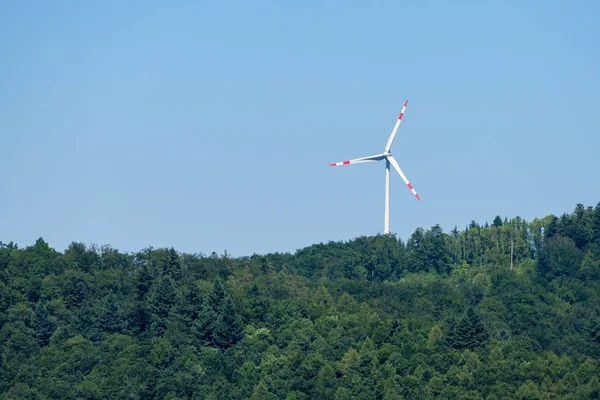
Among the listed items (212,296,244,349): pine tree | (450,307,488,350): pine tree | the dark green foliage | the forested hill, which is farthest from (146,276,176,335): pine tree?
the dark green foliage

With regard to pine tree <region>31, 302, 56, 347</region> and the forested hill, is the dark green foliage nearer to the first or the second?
the forested hill

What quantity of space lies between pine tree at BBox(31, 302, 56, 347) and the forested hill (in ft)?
0.58

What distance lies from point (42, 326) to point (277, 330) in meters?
26.2

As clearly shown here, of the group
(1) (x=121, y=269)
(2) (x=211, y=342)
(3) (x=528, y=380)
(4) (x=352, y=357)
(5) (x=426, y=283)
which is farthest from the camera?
(5) (x=426, y=283)

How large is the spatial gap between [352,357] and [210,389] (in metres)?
13.2

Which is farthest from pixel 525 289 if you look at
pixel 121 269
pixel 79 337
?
pixel 79 337

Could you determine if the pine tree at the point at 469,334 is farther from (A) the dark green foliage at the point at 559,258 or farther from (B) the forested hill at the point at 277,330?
(A) the dark green foliage at the point at 559,258

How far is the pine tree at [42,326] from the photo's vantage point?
5640 inches

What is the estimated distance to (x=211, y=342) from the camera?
135875 millimetres

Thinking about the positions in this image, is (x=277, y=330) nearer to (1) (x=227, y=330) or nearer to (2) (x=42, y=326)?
(1) (x=227, y=330)

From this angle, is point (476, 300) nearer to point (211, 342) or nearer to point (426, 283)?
point (426, 283)

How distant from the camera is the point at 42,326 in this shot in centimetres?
14450

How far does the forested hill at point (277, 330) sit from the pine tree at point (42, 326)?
176 millimetres

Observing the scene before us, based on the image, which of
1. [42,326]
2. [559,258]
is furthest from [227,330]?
[559,258]
